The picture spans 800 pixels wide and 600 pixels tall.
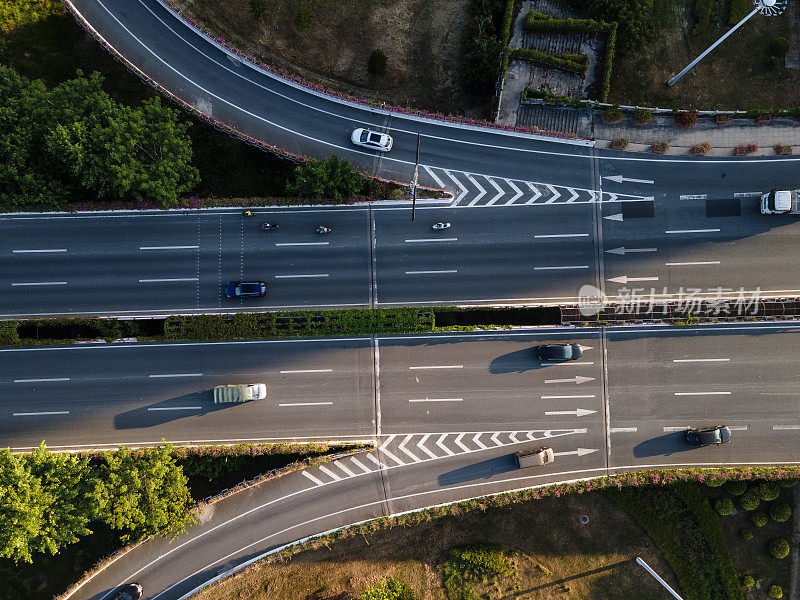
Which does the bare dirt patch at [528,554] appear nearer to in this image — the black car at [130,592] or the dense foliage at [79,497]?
the black car at [130,592]

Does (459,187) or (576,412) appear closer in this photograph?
(576,412)

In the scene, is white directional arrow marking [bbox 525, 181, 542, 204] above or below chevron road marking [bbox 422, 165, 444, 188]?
below

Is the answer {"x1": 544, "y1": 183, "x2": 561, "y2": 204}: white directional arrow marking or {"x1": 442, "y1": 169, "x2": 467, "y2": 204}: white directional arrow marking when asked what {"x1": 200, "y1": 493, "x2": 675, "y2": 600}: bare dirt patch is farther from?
{"x1": 442, "y1": 169, "x2": 467, "y2": 204}: white directional arrow marking

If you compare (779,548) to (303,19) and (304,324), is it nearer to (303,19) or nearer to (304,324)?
(304,324)

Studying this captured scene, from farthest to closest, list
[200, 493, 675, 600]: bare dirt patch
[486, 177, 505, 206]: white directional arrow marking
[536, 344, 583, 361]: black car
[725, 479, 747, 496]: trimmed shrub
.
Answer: [200, 493, 675, 600]: bare dirt patch < [486, 177, 505, 206]: white directional arrow marking < [725, 479, 747, 496]: trimmed shrub < [536, 344, 583, 361]: black car

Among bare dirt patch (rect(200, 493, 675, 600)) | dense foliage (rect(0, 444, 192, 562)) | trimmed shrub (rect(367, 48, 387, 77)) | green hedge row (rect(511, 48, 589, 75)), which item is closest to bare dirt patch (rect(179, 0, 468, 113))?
trimmed shrub (rect(367, 48, 387, 77))

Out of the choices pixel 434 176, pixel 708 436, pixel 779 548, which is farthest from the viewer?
pixel 434 176

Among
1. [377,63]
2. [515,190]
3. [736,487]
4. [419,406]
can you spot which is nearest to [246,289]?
[419,406]
